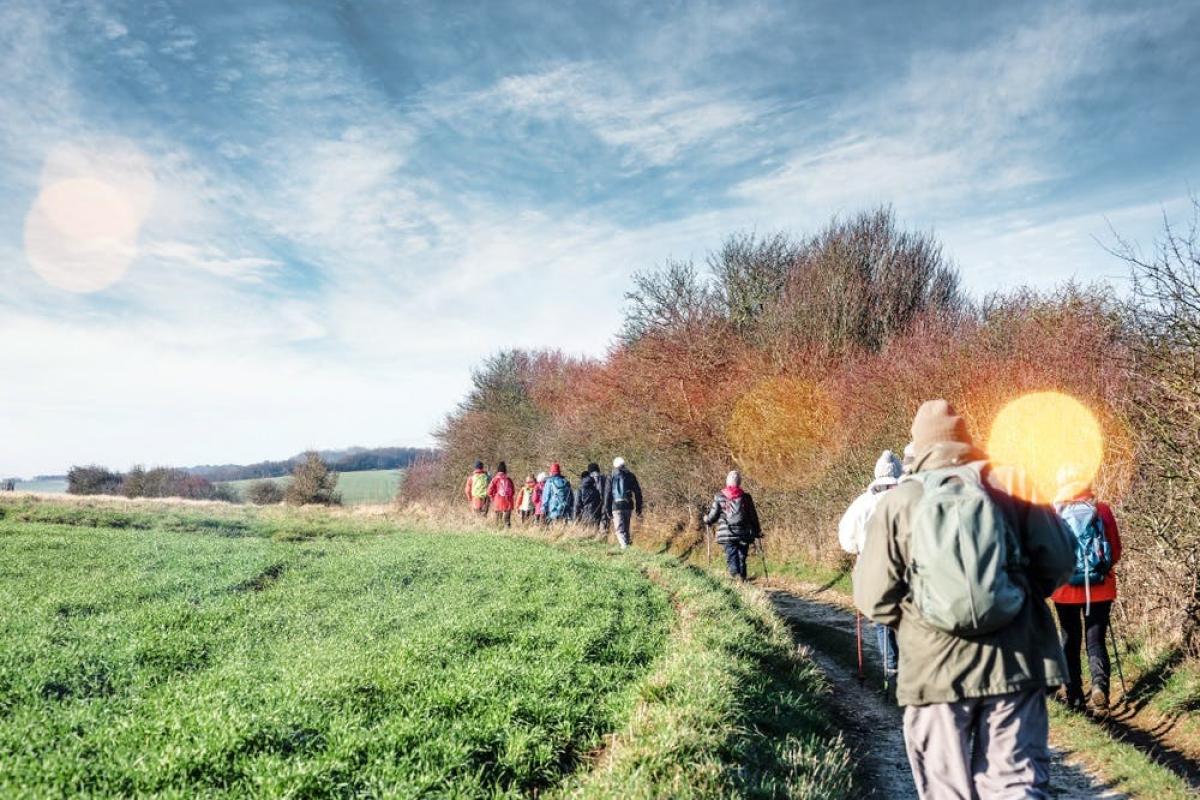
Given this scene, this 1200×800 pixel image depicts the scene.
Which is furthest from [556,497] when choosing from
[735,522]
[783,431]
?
[735,522]

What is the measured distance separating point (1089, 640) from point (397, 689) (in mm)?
6509

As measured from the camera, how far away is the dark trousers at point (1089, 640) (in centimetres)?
728

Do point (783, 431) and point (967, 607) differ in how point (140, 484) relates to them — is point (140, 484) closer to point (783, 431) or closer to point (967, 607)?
point (783, 431)

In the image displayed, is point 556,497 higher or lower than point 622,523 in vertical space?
higher

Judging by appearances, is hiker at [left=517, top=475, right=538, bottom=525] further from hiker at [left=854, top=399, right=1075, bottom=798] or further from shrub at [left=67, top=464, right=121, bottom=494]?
shrub at [left=67, top=464, right=121, bottom=494]

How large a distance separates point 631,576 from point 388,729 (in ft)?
25.5

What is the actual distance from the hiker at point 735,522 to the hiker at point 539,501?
8963 mm

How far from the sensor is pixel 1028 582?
367cm

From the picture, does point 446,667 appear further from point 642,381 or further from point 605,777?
point 642,381

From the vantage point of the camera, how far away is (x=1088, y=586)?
705 centimetres

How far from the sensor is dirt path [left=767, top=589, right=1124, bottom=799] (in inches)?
227

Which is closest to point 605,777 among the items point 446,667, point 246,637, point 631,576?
point 446,667

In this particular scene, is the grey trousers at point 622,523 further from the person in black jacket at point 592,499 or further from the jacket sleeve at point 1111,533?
the jacket sleeve at point 1111,533

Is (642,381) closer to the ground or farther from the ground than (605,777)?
farther from the ground
